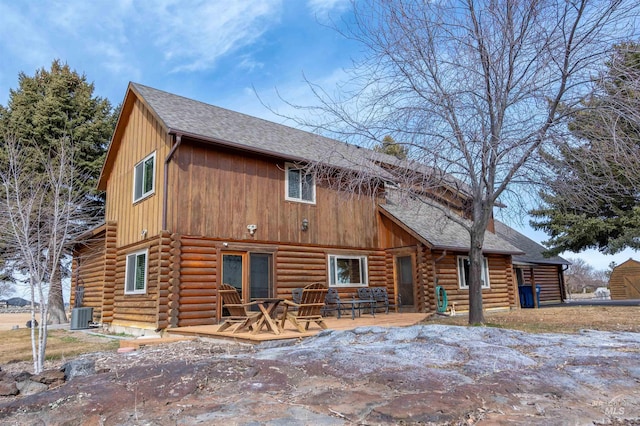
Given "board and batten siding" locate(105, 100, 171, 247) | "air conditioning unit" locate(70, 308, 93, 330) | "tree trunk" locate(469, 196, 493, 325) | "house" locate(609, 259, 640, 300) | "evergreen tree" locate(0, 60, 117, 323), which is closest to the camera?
"tree trunk" locate(469, 196, 493, 325)

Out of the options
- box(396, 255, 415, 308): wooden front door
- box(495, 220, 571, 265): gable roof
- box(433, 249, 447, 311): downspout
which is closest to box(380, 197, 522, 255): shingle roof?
box(433, 249, 447, 311): downspout

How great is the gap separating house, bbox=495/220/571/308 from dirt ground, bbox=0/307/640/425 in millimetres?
16463

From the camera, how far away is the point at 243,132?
13.3 meters

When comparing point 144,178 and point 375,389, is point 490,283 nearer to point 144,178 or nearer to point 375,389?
point 144,178

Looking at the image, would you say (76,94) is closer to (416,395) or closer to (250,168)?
(250,168)

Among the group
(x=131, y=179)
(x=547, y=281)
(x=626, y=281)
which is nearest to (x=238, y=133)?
(x=131, y=179)

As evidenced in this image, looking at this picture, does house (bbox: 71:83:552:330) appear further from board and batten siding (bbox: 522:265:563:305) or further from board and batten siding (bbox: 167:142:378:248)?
Answer: board and batten siding (bbox: 522:265:563:305)

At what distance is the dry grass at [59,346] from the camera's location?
899 centimetres

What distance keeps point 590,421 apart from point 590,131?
6061 millimetres

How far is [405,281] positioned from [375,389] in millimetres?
10881

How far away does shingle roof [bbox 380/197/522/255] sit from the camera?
14.0 metres

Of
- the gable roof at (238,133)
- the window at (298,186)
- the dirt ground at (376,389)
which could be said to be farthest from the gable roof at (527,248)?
the dirt ground at (376,389)

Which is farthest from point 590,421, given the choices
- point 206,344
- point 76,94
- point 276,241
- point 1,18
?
point 76,94

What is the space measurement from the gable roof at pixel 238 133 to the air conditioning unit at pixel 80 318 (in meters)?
4.74
